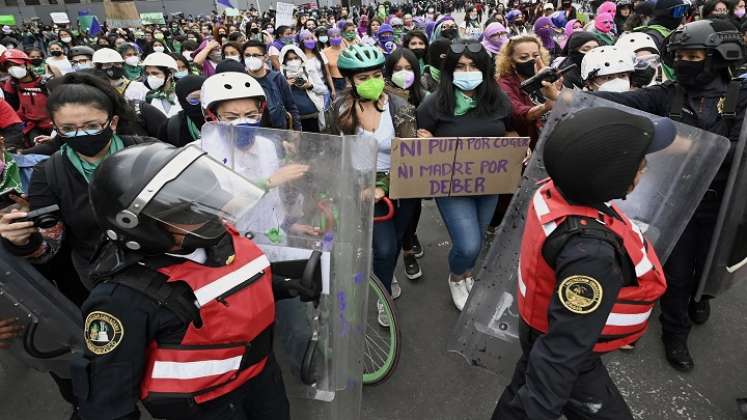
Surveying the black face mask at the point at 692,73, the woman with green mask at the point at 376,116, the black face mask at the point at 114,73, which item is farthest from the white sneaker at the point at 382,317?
the black face mask at the point at 114,73

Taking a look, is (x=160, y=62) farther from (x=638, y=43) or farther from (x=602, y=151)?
(x=602, y=151)

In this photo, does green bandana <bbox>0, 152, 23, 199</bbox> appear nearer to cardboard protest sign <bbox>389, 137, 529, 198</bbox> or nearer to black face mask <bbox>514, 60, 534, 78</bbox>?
cardboard protest sign <bbox>389, 137, 529, 198</bbox>

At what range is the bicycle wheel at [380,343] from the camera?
2572 mm

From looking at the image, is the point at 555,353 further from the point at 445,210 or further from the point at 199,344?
the point at 445,210

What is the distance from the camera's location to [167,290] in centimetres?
Result: 132

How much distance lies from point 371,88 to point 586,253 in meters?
1.80

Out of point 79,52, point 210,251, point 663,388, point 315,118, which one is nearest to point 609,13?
point 315,118

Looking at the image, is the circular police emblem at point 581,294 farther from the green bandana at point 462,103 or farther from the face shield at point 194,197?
the green bandana at point 462,103

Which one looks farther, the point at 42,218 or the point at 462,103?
the point at 462,103

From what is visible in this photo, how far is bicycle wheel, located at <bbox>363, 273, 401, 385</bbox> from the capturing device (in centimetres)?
257

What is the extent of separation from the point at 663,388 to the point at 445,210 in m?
1.62

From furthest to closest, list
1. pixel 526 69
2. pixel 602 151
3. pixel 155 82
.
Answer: pixel 155 82 → pixel 526 69 → pixel 602 151

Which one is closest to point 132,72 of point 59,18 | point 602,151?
point 602,151

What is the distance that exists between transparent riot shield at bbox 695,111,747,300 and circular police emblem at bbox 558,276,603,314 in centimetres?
118
